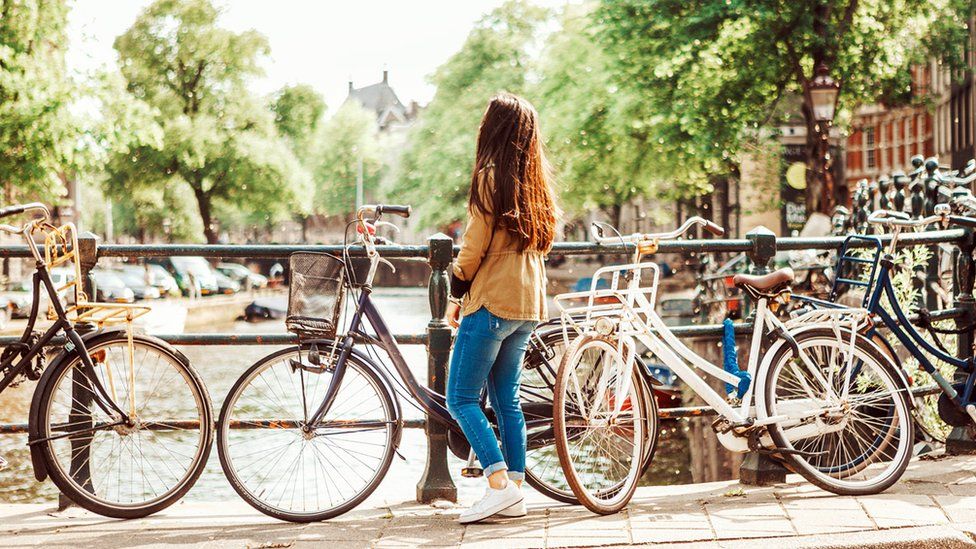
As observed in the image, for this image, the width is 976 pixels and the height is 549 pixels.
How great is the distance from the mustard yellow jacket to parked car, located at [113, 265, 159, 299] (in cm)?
3677

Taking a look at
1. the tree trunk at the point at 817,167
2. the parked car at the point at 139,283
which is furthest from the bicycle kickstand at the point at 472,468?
the parked car at the point at 139,283

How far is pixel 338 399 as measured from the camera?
462 centimetres

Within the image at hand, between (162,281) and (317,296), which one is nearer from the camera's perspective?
(317,296)

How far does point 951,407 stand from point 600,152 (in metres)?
25.8

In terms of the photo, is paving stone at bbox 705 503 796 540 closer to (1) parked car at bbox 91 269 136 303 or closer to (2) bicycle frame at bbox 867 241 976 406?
(2) bicycle frame at bbox 867 241 976 406

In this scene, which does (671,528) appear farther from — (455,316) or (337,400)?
(337,400)

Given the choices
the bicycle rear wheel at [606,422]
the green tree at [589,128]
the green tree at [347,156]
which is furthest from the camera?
the green tree at [347,156]

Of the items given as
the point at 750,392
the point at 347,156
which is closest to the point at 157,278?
the point at 347,156

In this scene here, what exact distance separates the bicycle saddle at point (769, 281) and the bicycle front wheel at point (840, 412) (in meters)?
0.27

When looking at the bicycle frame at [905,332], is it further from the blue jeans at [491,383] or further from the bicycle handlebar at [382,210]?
the bicycle handlebar at [382,210]

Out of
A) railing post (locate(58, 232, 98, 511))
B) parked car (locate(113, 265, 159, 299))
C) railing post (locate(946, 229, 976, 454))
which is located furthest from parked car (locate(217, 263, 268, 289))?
railing post (locate(58, 232, 98, 511))

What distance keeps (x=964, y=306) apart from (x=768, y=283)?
177 cm

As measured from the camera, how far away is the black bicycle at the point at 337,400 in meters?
4.48


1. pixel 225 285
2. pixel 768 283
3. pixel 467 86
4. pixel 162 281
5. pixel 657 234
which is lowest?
pixel 225 285
